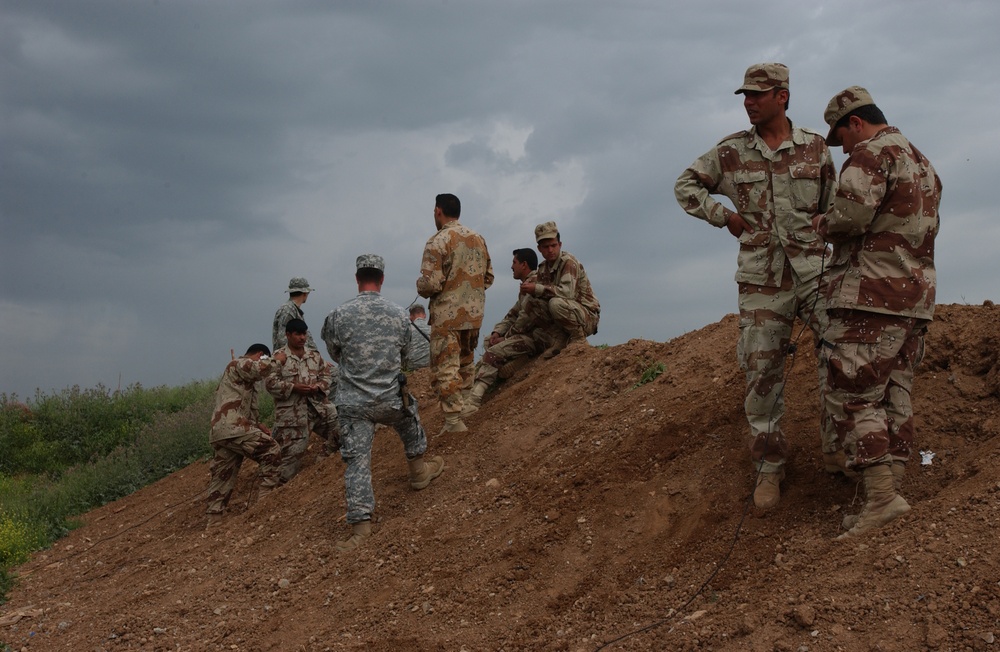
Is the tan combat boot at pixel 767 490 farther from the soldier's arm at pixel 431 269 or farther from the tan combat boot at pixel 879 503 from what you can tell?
the soldier's arm at pixel 431 269

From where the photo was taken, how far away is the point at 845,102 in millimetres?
4930

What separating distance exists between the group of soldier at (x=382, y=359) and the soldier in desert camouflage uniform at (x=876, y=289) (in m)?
3.63

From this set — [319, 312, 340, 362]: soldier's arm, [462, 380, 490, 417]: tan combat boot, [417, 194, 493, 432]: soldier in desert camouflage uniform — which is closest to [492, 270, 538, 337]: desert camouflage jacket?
[462, 380, 490, 417]: tan combat boot

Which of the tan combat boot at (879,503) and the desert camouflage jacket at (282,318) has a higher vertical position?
the desert camouflage jacket at (282,318)

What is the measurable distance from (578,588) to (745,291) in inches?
80.6

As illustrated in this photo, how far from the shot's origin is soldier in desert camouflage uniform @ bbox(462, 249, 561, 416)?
10.4 metres

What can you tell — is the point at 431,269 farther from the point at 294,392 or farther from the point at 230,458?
the point at 230,458

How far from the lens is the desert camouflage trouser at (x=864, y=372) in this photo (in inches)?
185

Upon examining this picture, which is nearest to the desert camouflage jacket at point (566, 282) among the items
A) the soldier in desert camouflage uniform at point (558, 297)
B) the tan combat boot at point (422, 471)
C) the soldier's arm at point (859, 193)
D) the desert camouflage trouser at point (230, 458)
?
the soldier in desert camouflage uniform at point (558, 297)

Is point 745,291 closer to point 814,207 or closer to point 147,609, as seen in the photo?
point 814,207

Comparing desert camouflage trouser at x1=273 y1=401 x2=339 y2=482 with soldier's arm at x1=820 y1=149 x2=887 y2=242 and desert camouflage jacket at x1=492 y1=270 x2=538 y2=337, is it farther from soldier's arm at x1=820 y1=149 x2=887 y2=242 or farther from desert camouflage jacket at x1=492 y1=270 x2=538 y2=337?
soldier's arm at x1=820 y1=149 x2=887 y2=242

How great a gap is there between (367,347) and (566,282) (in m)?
3.37

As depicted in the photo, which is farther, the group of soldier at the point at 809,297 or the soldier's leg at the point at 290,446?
the soldier's leg at the point at 290,446

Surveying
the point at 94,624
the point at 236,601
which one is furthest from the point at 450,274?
the point at 94,624
